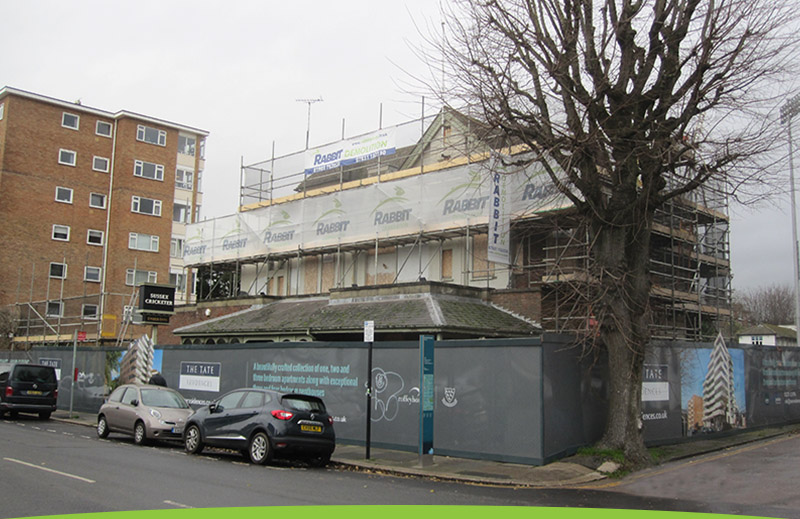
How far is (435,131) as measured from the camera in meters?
28.4

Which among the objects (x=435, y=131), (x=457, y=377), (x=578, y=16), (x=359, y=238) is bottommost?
(x=457, y=377)

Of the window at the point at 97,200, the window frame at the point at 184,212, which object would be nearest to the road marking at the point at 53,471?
the window at the point at 97,200

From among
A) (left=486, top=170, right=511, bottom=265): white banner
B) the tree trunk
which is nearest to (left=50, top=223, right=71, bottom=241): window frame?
(left=486, top=170, right=511, bottom=265): white banner

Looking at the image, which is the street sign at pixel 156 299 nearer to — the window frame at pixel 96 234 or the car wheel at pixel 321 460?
the car wheel at pixel 321 460

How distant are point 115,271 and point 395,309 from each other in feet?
105

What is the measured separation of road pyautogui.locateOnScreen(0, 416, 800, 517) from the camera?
30.8ft

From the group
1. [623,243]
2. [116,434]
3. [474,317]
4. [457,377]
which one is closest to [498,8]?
[623,243]

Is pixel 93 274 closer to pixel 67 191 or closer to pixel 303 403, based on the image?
pixel 67 191

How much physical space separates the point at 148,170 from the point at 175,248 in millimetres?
5943

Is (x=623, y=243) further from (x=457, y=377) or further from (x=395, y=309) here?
(x=395, y=309)

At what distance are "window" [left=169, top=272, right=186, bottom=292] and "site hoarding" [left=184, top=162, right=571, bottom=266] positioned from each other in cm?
1540

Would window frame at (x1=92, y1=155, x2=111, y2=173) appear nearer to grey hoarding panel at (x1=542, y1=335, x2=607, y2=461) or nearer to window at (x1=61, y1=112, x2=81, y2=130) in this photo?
window at (x1=61, y1=112, x2=81, y2=130)

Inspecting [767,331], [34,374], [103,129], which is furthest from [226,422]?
[767,331]

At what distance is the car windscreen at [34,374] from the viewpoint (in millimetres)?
23828
